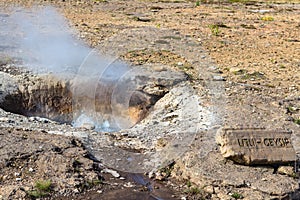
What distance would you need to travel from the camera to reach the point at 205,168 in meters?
6.11

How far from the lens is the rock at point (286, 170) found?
600cm

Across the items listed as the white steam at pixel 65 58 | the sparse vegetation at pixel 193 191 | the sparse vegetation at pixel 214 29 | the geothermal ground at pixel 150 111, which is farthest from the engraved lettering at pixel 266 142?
the sparse vegetation at pixel 214 29

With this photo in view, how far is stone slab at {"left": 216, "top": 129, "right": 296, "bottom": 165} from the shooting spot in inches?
237

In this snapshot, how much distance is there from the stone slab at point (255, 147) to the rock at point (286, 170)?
72 millimetres

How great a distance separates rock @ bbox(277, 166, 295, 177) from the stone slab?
0.24 ft

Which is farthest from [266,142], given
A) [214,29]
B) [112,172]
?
[214,29]

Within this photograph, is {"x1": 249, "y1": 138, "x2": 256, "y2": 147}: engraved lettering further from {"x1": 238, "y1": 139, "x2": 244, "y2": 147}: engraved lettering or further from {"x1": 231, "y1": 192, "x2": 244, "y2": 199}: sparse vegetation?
{"x1": 231, "y1": 192, "x2": 244, "y2": 199}: sparse vegetation

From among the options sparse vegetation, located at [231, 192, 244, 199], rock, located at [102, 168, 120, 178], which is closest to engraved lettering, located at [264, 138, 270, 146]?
sparse vegetation, located at [231, 192, 244, 199]

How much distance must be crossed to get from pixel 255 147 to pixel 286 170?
45cm

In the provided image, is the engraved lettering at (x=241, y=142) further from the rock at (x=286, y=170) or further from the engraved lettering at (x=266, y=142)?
the rock at (x=286, y=170)

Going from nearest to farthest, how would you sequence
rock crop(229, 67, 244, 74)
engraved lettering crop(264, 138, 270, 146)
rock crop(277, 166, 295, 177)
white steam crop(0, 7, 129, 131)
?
rock crop(277, 166, 295, 177)
engraved lettering crop(264, 138, 270, 146)
white steam crop(0, 7, 129, 131)
rock crop(229, 67, 244, 74)

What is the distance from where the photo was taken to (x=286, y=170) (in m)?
6.03

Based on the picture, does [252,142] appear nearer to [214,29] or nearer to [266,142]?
[266,142]

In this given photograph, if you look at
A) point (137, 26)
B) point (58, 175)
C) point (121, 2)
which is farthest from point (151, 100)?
point (121, 2)
